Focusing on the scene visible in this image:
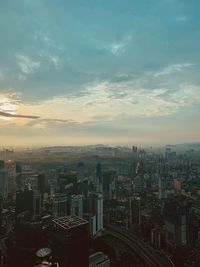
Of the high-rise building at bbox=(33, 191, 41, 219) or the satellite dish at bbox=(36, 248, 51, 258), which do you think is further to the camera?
the high-rise building at bbox=(33, 191, 41, 219)

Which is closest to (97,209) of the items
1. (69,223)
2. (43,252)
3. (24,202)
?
(24,202)

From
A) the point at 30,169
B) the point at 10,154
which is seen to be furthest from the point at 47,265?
the point at 10,154

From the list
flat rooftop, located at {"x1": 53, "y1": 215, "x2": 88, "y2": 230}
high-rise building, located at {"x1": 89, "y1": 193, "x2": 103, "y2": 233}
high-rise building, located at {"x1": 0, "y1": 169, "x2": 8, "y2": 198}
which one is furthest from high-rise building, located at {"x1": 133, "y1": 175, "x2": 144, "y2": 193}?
flat rooftop, located at {"x1": 53, "y1": 215, "x2": 88, "y2": 230}

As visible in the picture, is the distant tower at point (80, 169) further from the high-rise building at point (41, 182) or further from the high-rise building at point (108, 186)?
the high-rise building at point (41, 182)

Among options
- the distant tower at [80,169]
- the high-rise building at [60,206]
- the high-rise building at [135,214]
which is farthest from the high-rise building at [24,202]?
the distant tower at [80,169]

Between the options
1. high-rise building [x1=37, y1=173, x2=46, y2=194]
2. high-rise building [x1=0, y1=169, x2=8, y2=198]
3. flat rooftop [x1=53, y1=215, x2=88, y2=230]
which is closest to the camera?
flat rooftop [x1=53, y1=215, x2=88, y2=230]

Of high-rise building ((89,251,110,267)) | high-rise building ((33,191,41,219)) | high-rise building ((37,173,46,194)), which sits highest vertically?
high-rise building ((37,173,46,194))

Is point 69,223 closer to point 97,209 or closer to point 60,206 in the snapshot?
point 97,209

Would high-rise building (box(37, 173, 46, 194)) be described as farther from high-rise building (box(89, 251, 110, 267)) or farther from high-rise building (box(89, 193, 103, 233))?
high-rise building (box(89, 251, 110, 267))
